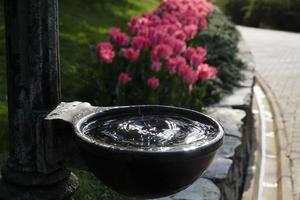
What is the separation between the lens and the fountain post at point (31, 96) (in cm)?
214

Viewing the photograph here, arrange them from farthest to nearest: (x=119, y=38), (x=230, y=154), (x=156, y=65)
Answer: (x=119, y=38) < (x=156, y=65) < (x=230, y=154)

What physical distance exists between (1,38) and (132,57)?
3.30 m

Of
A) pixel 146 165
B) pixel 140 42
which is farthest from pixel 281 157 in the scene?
pixel 146 165

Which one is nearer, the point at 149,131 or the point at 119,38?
the point at 149,131

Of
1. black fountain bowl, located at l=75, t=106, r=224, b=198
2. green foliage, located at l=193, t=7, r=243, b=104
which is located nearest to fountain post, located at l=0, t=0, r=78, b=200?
black fountain bowl, located at l=75, t=106, r=224, b=198

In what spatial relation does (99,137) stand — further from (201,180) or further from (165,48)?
(165,48)

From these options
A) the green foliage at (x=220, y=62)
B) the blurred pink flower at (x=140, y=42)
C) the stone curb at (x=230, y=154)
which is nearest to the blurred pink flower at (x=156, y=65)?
the blurred pink flower at (x=140, y=42)

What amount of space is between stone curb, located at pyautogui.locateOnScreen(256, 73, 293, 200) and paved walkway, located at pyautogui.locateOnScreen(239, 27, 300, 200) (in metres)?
0.05

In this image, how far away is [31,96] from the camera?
219 centimetres

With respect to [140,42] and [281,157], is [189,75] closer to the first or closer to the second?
[140,42]

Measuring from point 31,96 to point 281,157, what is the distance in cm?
409

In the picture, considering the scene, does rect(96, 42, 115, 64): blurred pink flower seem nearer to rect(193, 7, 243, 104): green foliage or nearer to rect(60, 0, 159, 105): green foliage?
rect(60, 0, 159, 105): green foliage

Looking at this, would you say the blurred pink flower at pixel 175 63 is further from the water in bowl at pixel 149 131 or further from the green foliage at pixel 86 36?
the water in bowl at pixel 149 131

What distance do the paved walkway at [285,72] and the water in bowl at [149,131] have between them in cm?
269
